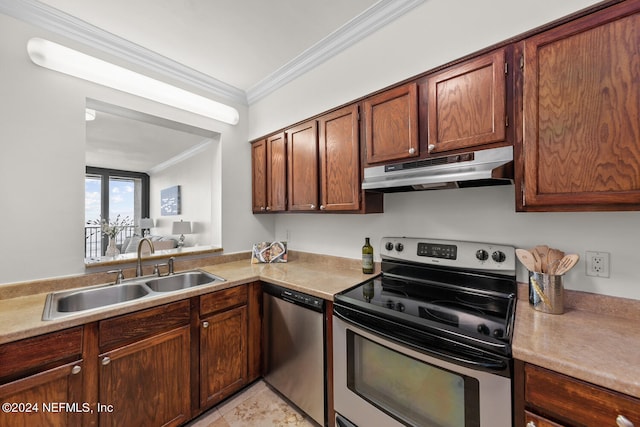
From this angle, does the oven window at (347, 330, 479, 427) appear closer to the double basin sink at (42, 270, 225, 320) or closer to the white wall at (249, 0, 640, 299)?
the white wall at (249, 0, 640, 299)

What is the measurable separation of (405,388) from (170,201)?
222 inches

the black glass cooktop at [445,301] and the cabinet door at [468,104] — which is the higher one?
the cabinet door at [468,104]

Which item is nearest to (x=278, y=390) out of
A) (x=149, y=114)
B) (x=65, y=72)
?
(x=149, y=114)

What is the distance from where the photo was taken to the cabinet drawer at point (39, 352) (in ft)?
3.54

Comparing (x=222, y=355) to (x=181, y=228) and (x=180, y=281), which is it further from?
(x=181, y=228)

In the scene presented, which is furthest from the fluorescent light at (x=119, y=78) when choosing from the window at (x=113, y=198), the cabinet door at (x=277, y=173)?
the window at (x=113, y=198)

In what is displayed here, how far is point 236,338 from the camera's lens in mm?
1882

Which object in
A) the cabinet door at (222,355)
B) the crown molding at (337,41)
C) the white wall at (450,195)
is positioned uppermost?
the crown molding at (337,41)

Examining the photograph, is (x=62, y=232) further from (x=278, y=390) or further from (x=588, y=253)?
(x=588, y=253)

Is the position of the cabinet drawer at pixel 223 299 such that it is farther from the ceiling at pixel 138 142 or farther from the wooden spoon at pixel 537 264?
the wooden spoon at pixel 537 264

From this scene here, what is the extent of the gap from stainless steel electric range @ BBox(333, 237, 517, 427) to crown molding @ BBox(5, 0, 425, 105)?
1.47 metres

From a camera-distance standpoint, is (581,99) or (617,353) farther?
(581,99)

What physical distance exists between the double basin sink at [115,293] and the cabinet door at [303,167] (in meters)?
0.86

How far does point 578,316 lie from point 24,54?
3.28 meters
